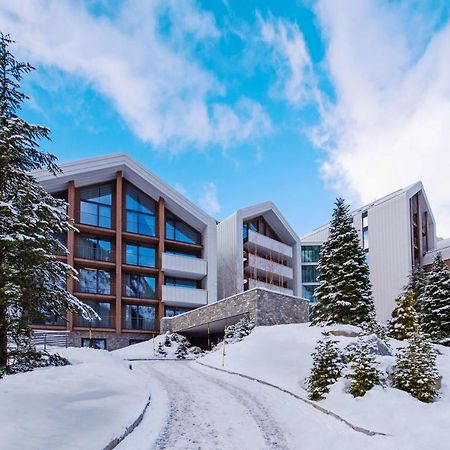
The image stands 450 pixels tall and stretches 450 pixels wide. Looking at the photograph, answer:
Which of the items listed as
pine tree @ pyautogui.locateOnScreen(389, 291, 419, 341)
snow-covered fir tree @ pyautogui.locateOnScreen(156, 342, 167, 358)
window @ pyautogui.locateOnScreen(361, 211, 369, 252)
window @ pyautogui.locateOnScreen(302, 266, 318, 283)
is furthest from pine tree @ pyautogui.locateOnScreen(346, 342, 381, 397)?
window @ pyautogui.locateOnScreen(302, 266, 318, 283)

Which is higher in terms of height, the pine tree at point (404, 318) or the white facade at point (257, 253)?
the white facade at point (257, 253)

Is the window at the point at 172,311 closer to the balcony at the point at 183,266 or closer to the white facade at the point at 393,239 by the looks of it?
the balcony at the point at 183,266

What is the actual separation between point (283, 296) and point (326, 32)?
14.1m

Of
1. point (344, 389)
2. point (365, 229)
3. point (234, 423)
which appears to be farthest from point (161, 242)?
point (234, 423)

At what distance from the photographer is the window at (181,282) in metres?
39.5

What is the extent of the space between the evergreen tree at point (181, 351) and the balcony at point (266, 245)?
47.5 ft

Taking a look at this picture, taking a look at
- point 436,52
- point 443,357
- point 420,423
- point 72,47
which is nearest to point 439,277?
point 443,357

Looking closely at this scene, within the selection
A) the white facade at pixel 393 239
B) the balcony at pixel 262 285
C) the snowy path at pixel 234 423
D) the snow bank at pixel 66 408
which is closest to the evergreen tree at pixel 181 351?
the balcony at pixel 262 285

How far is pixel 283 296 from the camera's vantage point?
82.7ft

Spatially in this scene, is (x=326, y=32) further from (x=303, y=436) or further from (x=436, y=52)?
(x=303, y=436)

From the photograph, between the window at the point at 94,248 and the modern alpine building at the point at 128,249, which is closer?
the modern alpine building at the point at 128,249

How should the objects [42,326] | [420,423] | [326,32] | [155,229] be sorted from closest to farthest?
[420,423], [326,32], [42,326], [155,229]

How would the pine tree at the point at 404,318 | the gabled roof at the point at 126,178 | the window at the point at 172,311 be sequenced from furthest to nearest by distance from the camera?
the window at the point at 172,311, the gabled roof at the point at 126,178, the pine tree at the point at 404,318

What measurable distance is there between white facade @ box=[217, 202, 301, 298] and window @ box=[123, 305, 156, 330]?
732cm
